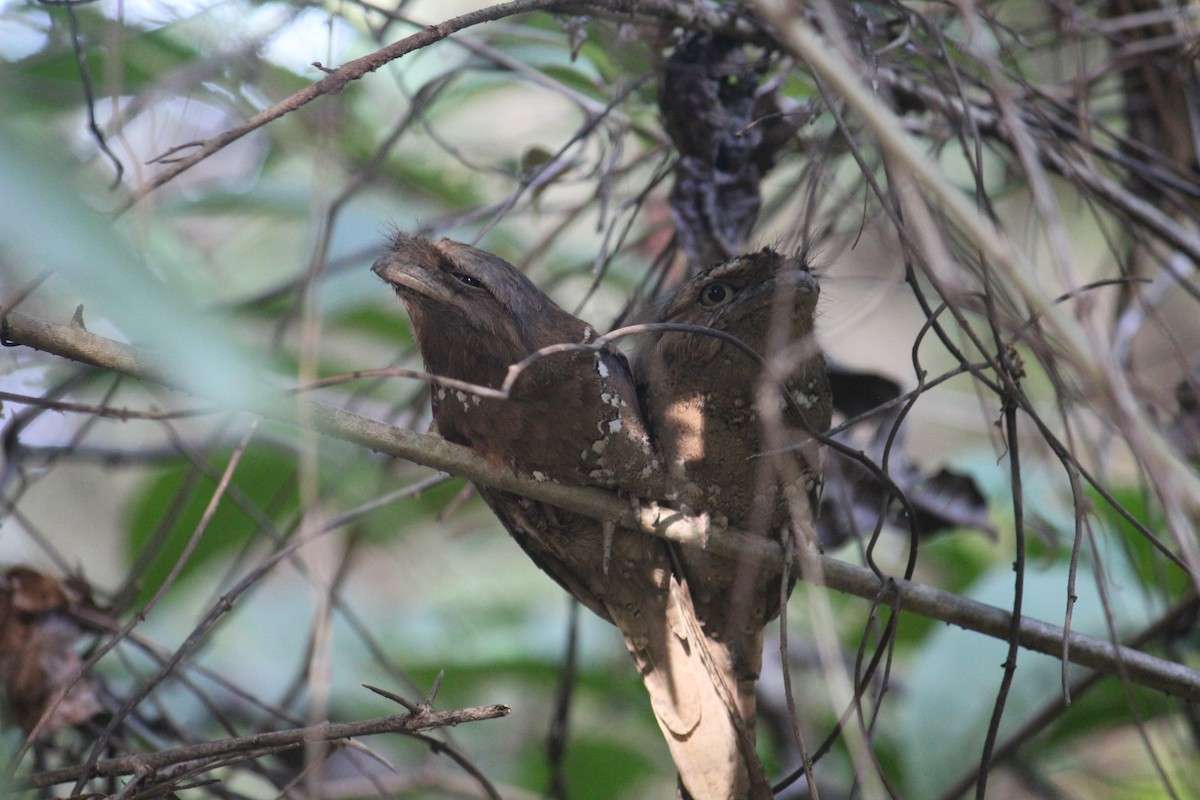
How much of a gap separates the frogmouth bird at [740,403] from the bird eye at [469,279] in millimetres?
503

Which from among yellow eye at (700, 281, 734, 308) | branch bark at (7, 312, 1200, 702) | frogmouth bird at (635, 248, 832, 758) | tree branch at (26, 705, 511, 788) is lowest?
tree branch at (26, 705, 511, 788)

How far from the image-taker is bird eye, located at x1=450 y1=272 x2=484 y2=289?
197cm

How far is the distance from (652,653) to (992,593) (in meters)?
1.21

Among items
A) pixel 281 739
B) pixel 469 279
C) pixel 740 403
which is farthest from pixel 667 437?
pixel 281 739

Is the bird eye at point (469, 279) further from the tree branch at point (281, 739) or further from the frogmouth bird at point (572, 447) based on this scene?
the tree branch at point (281, 739)

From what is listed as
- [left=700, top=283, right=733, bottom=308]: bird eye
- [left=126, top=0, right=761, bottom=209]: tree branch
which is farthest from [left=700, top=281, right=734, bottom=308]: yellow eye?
[left=126, top=0, right=761, bottom=209]: tree branch

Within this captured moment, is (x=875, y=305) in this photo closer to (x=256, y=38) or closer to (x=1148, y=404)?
(x=1148, y=404)

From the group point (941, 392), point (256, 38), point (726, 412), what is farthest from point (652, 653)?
point (941, 392)

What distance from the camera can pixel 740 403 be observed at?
2.18 metres

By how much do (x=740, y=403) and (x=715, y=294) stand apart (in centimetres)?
25

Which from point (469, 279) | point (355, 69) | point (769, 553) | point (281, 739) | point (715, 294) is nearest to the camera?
point (355, 69)

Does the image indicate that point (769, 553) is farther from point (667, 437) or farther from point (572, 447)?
point (572, 447)

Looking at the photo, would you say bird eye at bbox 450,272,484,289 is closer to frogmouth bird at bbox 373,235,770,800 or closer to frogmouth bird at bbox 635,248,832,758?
frogmouth bird at bbox 373,235,770,800

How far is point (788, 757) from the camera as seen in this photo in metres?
3.43
